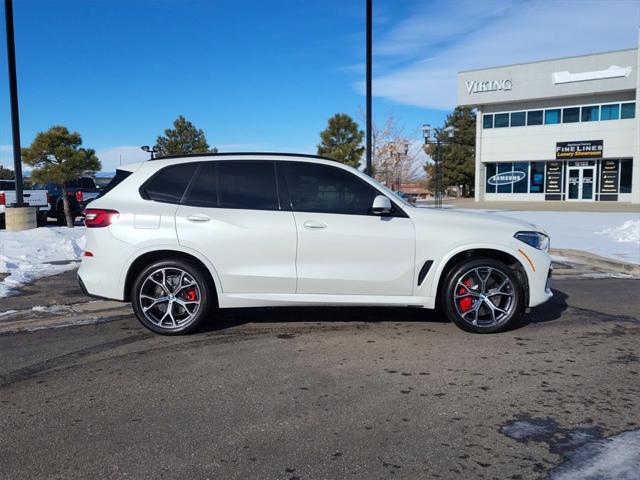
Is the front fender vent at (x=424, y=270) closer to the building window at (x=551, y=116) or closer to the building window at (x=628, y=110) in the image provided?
the building window at (x=628, y=110)

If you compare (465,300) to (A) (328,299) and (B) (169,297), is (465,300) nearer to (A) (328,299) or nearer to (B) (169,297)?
(A) (328,299)

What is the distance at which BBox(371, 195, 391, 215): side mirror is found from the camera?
525 cm

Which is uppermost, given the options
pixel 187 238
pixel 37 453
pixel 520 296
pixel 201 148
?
pixel 201 148

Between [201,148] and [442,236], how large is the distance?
3715 centimetres

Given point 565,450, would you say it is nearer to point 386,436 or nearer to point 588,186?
point 386,436

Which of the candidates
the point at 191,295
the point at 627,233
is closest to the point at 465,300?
the point at 191,295

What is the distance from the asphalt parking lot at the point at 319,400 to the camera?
9.93ft

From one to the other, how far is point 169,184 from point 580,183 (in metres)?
37.0

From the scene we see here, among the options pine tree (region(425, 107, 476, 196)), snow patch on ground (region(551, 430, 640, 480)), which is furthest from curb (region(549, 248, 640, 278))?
pine tree (region(425, 107, 476, 196))

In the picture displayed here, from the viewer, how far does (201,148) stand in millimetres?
40594

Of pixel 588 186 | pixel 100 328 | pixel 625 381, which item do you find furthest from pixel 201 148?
pixel 625 381

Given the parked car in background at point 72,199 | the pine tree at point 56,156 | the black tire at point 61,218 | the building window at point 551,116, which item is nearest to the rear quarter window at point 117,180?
the pine tree at point 56,156

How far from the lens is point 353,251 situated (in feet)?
17.5

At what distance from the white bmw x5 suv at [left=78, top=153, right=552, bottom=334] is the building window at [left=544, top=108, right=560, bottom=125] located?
1407 inches
